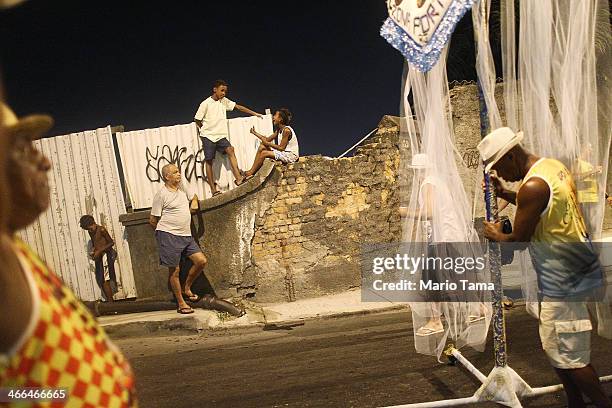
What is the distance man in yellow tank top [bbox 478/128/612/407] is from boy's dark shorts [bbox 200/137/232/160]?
5747 millimetres

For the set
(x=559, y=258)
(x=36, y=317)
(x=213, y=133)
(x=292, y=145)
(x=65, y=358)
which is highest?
(x=213, y=133)

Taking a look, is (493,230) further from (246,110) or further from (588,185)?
(246,110)

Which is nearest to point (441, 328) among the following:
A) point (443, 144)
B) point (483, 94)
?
point (443, 144)

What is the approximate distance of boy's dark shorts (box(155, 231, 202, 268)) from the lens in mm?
7477

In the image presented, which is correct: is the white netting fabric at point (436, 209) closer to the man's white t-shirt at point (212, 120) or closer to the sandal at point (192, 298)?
the sandal at point (192, 298)

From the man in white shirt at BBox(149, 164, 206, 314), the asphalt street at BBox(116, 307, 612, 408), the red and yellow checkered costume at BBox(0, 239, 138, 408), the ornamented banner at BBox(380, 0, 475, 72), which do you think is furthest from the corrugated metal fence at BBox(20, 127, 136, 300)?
the red and yellow checkered costume at BBox(0, 239, 138, 408)

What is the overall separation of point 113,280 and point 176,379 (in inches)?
136

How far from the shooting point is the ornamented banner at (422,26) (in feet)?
12.2

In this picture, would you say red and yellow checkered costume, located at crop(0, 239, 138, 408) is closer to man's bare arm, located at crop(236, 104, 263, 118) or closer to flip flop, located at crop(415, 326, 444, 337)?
flip flop, located at crop(415, 326, 444, 337)

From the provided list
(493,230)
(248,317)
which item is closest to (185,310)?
(248,317)

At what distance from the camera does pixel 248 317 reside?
24.5 feet

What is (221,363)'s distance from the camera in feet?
18.6

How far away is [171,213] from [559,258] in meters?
5.52

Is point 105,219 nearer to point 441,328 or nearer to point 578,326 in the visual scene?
point 441,328
